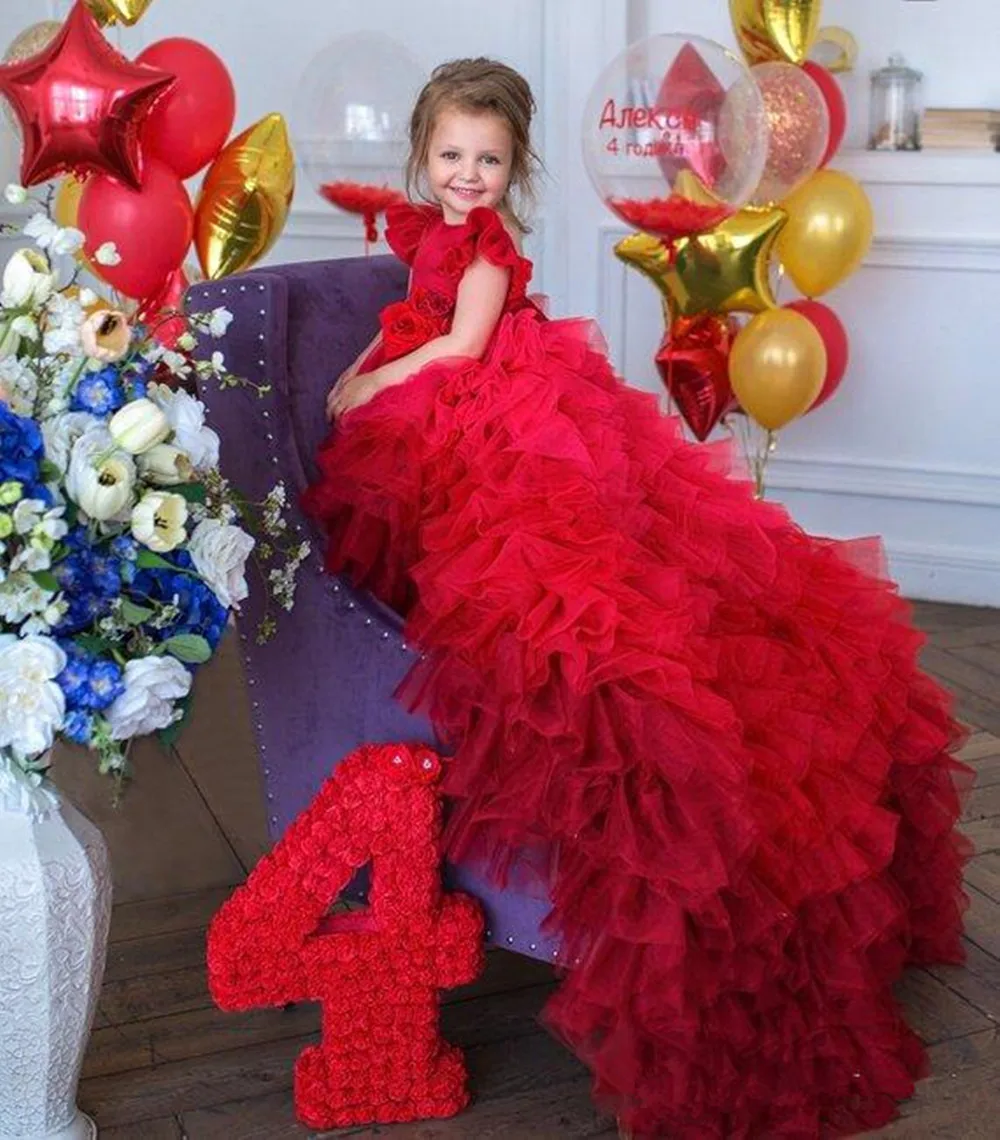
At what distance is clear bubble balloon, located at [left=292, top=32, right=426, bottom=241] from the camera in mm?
3295

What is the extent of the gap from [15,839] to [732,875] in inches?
28.4

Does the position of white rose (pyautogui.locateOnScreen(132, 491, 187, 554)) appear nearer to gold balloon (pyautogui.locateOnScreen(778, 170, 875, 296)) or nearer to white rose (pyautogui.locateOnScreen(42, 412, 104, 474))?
white rose (pyautogui.locateOnScreen(42, 412, 104, 474))

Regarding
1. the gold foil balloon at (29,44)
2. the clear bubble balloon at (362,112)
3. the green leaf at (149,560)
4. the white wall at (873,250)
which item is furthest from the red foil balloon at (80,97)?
the green leaf at (149,560)

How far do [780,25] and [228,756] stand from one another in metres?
1.83

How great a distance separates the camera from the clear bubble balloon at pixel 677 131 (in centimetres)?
295

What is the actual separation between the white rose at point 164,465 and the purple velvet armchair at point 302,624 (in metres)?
0.31

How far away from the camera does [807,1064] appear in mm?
1737

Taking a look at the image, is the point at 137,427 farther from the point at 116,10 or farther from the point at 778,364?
the point at 778,364

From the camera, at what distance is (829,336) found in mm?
3400

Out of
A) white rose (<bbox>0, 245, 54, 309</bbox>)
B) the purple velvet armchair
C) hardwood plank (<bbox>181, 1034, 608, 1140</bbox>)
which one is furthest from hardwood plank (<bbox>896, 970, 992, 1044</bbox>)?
white rose (<bbox>0, 245, 54, 309</bbox>)

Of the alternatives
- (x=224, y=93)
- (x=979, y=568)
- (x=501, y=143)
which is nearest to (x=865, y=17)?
(x=979, y=568)

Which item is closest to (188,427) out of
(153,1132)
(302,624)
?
(302,624)

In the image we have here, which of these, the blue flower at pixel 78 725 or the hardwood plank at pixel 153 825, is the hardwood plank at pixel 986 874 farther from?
the blue flower at pixel 78 725

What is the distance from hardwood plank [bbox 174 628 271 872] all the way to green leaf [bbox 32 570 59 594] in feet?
3.41
